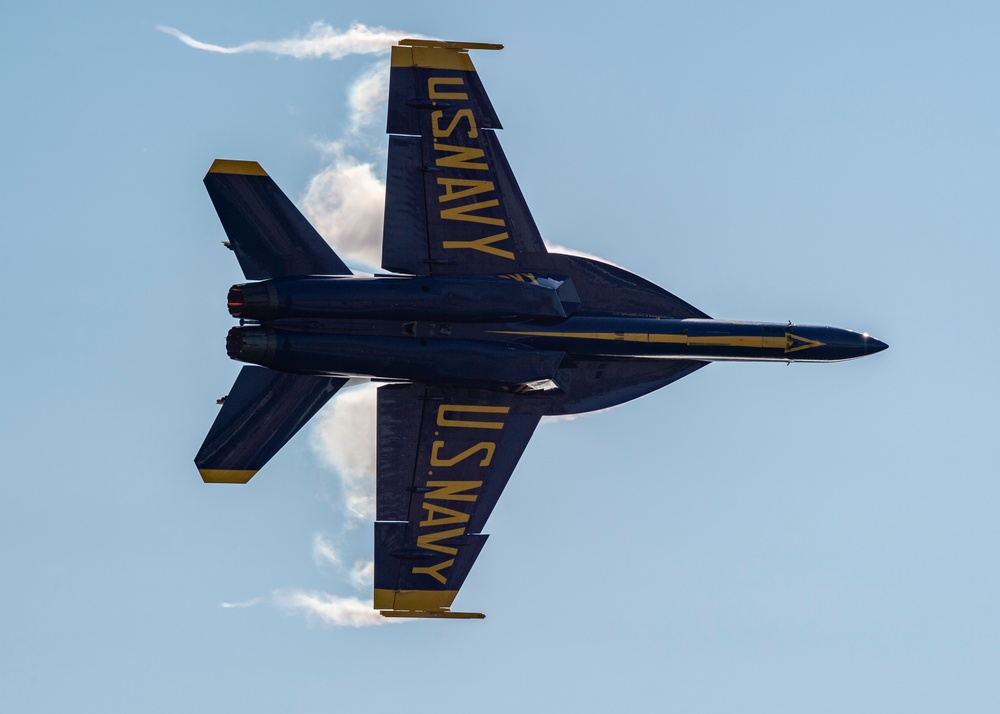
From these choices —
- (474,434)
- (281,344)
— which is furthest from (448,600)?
(281,344)

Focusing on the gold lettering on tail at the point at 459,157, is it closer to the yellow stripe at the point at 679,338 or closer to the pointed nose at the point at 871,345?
the yellow stripe at the point at 679,338

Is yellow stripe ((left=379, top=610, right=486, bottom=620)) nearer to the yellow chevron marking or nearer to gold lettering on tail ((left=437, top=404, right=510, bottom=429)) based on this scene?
gold lettering on tail ((left=437, top=404, right=510, bottom=429))

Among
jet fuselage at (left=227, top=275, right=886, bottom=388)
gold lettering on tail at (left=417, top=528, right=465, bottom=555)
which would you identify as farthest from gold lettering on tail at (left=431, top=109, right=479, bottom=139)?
gold lettering on tail at (left=417, top=528, right=465, bottom=555)

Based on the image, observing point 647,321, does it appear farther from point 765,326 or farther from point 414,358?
point 414,358

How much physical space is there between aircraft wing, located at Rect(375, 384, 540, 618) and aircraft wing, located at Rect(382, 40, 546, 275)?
121 inches

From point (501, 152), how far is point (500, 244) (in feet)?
7.16

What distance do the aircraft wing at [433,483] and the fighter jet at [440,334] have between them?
3 centimetres

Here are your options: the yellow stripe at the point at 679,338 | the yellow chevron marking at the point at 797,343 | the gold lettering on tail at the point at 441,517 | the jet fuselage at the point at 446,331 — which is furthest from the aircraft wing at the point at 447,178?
the yellow chevron marking at the point at 797,343

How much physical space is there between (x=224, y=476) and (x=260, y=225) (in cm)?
563

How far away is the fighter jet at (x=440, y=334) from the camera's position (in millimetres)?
33062

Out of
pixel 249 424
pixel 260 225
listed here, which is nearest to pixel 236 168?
pixel 260 225

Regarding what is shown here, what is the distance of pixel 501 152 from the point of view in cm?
3491

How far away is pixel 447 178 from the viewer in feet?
113

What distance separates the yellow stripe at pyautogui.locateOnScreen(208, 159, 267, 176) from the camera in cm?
3316
